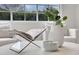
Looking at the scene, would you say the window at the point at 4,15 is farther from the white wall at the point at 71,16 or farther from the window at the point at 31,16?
the white wall at the point at 71,16

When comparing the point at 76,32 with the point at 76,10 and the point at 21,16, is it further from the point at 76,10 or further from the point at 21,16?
the point at 21,16

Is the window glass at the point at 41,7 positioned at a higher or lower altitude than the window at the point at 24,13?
higher

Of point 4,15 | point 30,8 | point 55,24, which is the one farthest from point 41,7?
point 4,15

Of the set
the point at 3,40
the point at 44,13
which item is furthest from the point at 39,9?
the point at 3,40

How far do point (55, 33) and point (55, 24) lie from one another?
8cm

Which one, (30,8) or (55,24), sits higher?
(30,8)

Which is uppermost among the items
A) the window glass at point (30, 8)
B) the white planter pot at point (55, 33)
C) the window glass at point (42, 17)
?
the window glass at point (30, 8)

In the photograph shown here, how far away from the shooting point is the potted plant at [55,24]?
1.22 metres

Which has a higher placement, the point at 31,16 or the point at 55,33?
the point at 31,16

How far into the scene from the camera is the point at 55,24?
4.08ft

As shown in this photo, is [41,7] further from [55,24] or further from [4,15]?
[4,15]

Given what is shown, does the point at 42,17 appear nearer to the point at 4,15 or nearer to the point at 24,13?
the point at 24,13

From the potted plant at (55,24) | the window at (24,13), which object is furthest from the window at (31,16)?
the potted plant at (55,24)

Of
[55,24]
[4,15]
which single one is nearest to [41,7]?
[55,24]
